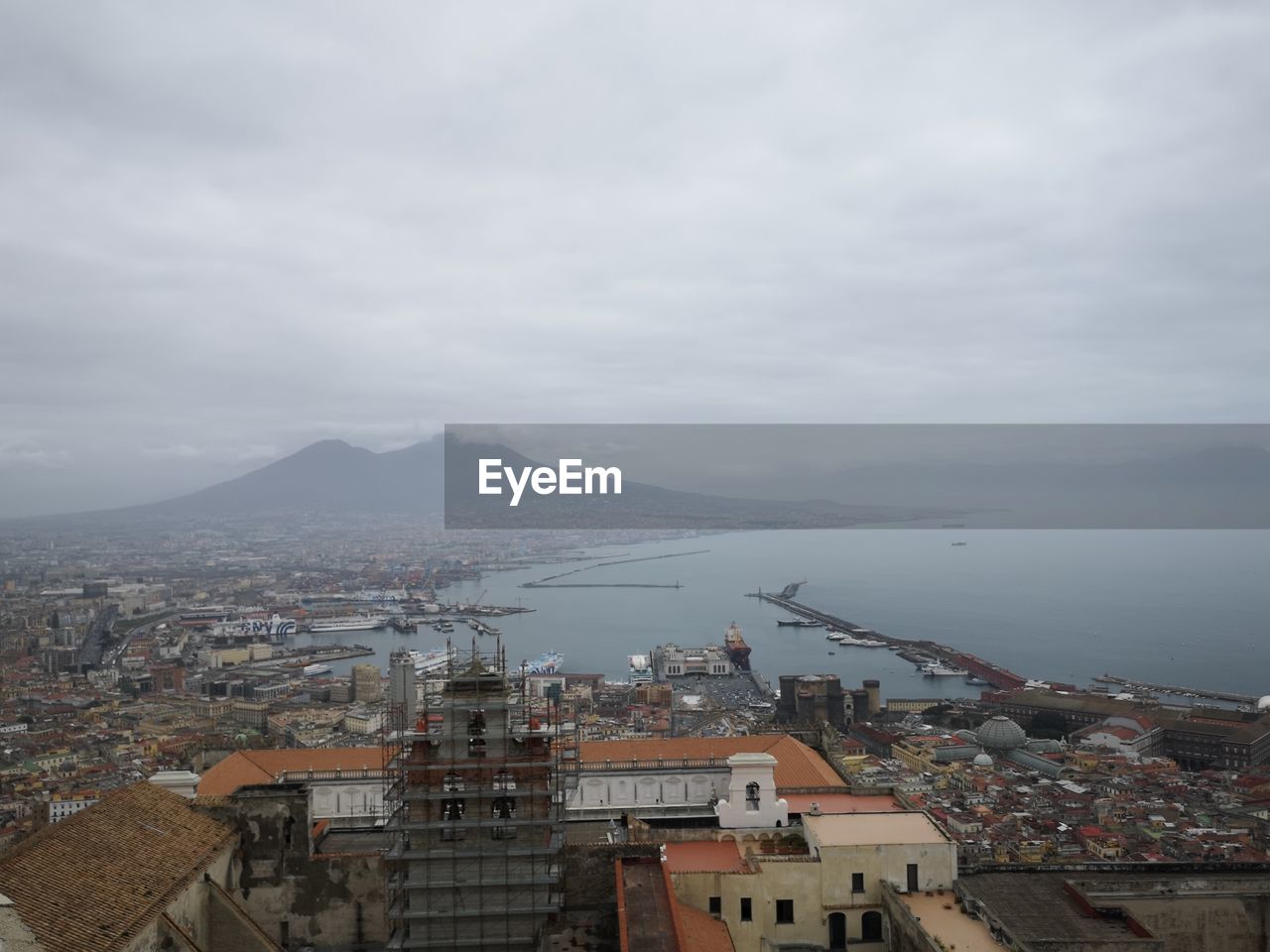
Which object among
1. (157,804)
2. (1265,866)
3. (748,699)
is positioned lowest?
(748,699)

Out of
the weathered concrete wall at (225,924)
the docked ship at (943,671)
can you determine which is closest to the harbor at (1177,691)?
the docked ship at (943,671)

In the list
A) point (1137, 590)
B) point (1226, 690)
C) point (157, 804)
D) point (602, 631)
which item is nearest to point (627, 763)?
point (157, 804)

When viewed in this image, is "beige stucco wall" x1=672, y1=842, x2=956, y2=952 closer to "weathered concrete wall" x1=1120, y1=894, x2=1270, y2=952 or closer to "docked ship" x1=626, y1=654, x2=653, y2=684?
"weathered concrete wall" x1=1120, y1=894, x2=1270, y2=952

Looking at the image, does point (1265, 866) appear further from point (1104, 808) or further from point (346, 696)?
point (346, 696)

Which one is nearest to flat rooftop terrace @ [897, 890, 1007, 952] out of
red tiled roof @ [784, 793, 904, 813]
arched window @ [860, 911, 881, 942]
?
arched window @ [860, 911, 881, 942]

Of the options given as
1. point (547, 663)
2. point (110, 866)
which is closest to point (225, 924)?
point (110, 866)

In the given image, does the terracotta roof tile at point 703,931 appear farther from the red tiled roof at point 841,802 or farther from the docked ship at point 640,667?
the docked ship at point 640,667
